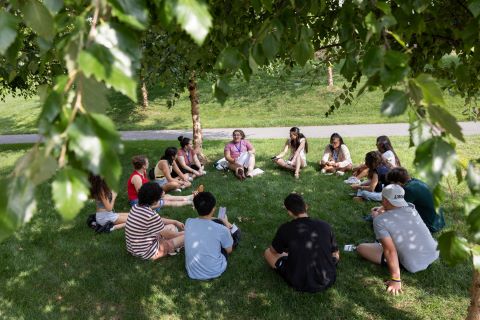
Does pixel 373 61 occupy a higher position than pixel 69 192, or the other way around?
pixel 373 61

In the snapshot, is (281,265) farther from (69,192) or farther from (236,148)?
(236,148)

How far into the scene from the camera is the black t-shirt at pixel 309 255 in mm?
3982

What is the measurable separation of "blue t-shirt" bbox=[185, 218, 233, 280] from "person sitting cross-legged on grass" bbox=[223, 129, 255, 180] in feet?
12.6

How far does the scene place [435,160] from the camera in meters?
0.92

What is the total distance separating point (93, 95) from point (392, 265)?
163 inches

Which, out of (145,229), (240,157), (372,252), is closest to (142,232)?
(145,229)

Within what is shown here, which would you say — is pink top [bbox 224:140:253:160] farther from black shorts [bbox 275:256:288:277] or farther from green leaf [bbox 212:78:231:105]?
green leaf [bbox 212:78:231:105]

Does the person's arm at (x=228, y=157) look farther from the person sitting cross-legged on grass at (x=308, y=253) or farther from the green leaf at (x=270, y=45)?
the green leaf at (x=270, y=45)

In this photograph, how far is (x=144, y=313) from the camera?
3.96m

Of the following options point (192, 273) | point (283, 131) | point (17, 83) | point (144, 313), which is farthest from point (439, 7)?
point (283, 131)

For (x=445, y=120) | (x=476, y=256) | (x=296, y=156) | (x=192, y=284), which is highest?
(x=445, y=120)

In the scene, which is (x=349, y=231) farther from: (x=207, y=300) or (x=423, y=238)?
(x=207, y=300)

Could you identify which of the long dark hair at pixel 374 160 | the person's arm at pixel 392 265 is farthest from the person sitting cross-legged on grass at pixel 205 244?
the long dark hair at pixel 374 160

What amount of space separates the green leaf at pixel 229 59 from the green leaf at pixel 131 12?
1.90 ft
